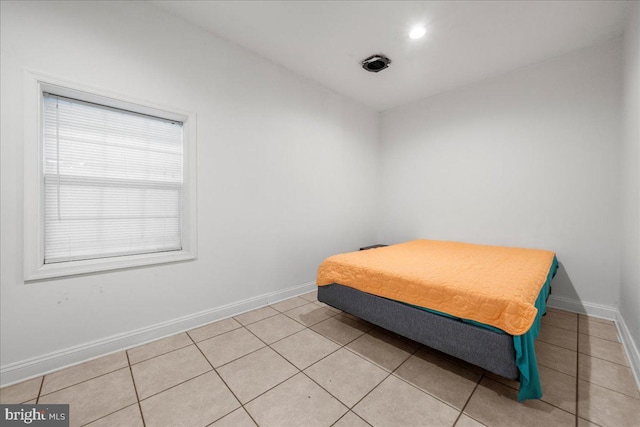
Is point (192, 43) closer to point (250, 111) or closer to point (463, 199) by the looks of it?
point (250, 111)

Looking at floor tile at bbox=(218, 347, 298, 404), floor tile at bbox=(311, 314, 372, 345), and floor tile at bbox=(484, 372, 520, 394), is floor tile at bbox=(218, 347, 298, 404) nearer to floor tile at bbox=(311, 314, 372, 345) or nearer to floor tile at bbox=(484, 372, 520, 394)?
floor tile at bbox=(311, 314, 372, 345)

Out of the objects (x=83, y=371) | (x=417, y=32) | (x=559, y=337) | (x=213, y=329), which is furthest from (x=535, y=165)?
(x=83, y=371)

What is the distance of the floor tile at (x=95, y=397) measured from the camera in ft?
4.70

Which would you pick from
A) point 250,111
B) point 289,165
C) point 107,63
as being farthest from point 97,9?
point 289,165

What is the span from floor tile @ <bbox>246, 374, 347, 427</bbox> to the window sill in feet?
4.73

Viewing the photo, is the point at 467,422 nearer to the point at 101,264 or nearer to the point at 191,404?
the point at 191,404

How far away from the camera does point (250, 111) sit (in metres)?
2.84

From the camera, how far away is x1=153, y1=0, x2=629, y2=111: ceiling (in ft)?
7.21

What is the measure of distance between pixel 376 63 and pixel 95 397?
384 centimetres

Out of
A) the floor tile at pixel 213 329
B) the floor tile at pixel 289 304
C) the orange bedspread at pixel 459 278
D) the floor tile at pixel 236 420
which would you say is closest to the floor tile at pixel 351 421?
the floor tile at pixel 236 420

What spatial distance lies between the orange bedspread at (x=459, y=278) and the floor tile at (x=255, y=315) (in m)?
0.73

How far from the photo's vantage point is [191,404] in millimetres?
1503

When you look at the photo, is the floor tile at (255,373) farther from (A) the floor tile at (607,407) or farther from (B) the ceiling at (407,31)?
(B) the ceiling at (407,31)

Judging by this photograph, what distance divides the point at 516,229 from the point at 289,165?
2.94 meters
